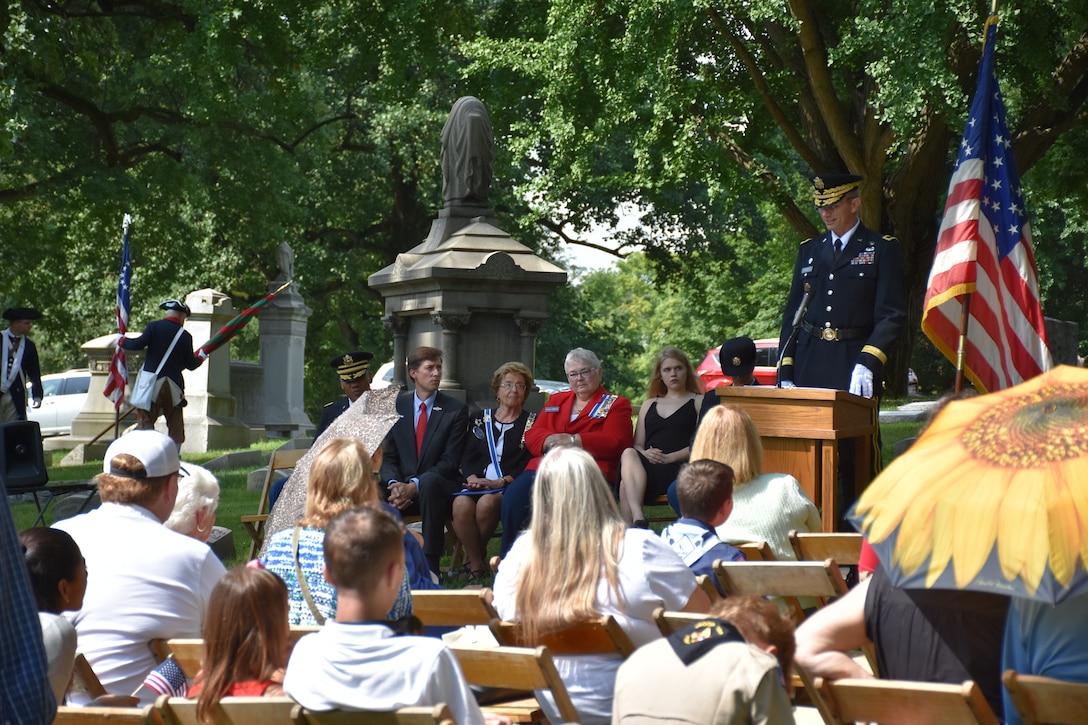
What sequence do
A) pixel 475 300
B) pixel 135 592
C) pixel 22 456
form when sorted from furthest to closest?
pixel 475 300, pixel 22 456, pixel 135 592

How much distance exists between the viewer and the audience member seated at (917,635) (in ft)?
11.5

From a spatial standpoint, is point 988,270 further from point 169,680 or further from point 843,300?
point 169,680

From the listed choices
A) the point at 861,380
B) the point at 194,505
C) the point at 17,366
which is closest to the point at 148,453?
the point at 194,505

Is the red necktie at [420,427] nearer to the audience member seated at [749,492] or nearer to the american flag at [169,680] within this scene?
the audience member seated at [749,492]

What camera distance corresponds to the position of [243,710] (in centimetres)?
357

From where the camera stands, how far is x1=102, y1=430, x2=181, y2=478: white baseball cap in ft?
16.7

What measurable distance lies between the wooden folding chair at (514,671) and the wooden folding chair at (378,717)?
1.67 ft

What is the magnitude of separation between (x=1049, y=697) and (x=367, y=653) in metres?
1.68

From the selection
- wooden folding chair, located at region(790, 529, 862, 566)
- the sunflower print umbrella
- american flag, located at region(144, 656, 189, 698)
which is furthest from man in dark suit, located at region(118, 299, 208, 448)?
the sunflower print umbrella

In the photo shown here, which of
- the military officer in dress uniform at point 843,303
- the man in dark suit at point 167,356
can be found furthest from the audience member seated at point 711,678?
the man in dark suit at point 167,356

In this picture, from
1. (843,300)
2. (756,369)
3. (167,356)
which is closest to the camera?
(843,300)

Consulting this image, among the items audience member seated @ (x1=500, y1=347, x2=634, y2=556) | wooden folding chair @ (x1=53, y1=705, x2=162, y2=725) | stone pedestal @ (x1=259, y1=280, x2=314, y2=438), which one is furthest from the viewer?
stone pedestal @ (x1=259, y1=280, x2=314, y2=438)

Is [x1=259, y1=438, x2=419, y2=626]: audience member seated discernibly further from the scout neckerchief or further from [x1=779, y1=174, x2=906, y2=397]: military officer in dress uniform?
the scout neckerchief

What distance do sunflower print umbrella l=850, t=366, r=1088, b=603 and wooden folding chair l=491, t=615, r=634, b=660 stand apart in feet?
4.39
